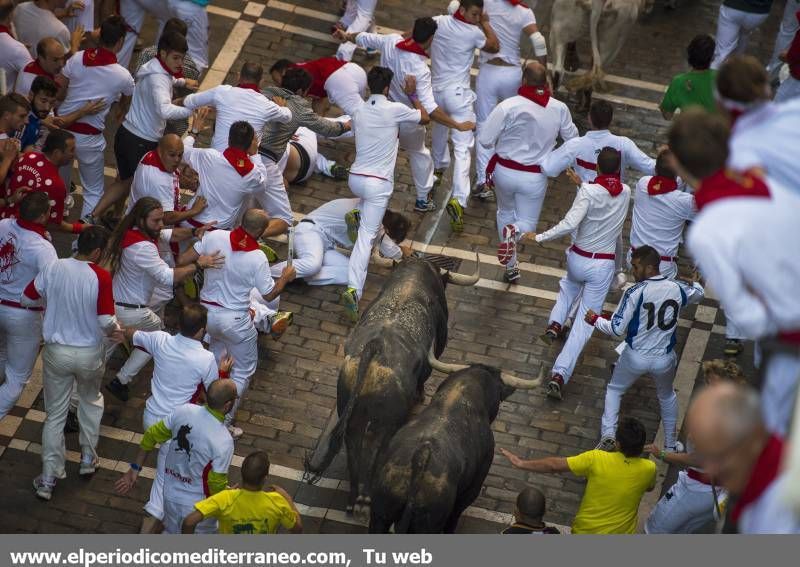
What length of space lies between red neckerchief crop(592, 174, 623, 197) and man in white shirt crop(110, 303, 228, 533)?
3875 mm

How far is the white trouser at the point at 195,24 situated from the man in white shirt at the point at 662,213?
229 inches

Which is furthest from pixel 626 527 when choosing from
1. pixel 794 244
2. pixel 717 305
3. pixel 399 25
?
pixel 399 25

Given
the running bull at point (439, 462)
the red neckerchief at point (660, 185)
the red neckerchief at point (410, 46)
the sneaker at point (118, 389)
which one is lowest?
the sneaker at point (118, 389)

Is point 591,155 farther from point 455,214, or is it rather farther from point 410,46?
point 410,46

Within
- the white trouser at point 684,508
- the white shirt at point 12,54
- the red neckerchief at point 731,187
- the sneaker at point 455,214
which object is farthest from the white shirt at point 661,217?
the red neckerchief at point 731,187

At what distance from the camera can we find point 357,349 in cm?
1137

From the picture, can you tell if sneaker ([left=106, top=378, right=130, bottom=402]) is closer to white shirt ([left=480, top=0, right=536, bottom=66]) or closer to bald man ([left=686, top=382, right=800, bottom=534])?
white shirt ([left=480, top=0, right=536, bottom=66])

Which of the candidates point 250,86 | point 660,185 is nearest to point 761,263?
point 660,185

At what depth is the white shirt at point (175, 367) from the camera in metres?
10.8

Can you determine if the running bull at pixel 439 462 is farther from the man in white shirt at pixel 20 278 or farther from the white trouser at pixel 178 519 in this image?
the man in white shirt at pixel 20 278

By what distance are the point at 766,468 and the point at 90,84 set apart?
9.69 metres

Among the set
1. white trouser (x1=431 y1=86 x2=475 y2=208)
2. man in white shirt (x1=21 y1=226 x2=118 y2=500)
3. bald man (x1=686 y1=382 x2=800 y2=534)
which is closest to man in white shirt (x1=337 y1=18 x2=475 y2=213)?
white trouser (x1=431 y1=86 x2=475 y2=208)

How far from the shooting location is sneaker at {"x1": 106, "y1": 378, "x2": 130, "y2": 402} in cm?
1253
